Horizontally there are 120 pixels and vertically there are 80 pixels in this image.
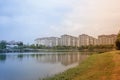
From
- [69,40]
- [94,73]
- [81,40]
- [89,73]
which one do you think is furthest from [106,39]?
[94,73]

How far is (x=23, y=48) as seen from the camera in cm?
15375

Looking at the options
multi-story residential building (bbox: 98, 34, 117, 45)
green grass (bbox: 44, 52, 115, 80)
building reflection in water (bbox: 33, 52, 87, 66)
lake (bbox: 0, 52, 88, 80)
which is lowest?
lake (bbox: 0, 52, 88, 80)

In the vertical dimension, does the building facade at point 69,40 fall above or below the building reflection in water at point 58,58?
above

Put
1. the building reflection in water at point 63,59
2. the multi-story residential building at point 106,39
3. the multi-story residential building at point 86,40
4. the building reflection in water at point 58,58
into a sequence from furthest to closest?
1. the multi-story residential building at point 86,40
2. the multi-story residential building at point 106,39
3. the building reflection in water at point 58,58
4. the building reflection in water at point 63,59

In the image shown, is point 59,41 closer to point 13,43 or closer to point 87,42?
point 87,42

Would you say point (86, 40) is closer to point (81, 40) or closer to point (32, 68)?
point (81, 40)

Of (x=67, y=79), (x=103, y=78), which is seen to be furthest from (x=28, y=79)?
(x=103, y=78)

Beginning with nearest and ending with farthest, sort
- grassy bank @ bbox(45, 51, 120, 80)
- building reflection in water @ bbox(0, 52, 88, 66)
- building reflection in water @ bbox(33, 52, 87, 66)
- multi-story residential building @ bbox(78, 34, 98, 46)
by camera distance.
Result: grassy bank @ bbox(45, 51, 120, 80) < building reflection in water @ bbox(33, 52, 87, 66) < building reflection in water @ bbox(0, 52, 88, 66) < multi-story residential building @ bbox(78, 34, 98, 46)

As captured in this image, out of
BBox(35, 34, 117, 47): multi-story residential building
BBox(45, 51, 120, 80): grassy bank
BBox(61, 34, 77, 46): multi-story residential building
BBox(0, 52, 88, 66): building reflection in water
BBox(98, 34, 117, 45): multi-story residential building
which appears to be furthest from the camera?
BBox(61, 34, 77, 46): multi-story residential building

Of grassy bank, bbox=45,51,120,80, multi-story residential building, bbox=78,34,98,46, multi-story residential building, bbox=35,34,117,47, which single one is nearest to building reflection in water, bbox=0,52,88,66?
grassy bank, bbox=45,51,120,80

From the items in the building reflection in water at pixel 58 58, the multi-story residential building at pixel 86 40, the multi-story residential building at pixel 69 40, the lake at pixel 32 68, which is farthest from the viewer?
the multi-story residential building at pixel 69 40

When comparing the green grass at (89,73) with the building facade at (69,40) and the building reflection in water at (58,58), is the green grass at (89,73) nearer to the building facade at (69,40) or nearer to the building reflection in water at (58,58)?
the building reflection in water at (58,58)

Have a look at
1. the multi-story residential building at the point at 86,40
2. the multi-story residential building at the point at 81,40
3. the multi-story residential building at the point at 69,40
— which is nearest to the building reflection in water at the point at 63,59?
the multi-story residential building at the point at 81,40

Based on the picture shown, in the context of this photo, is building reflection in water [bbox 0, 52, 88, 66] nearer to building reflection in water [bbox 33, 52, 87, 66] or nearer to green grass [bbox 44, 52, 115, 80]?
building reflection in water [bbox 33, 52, 87, 66]
